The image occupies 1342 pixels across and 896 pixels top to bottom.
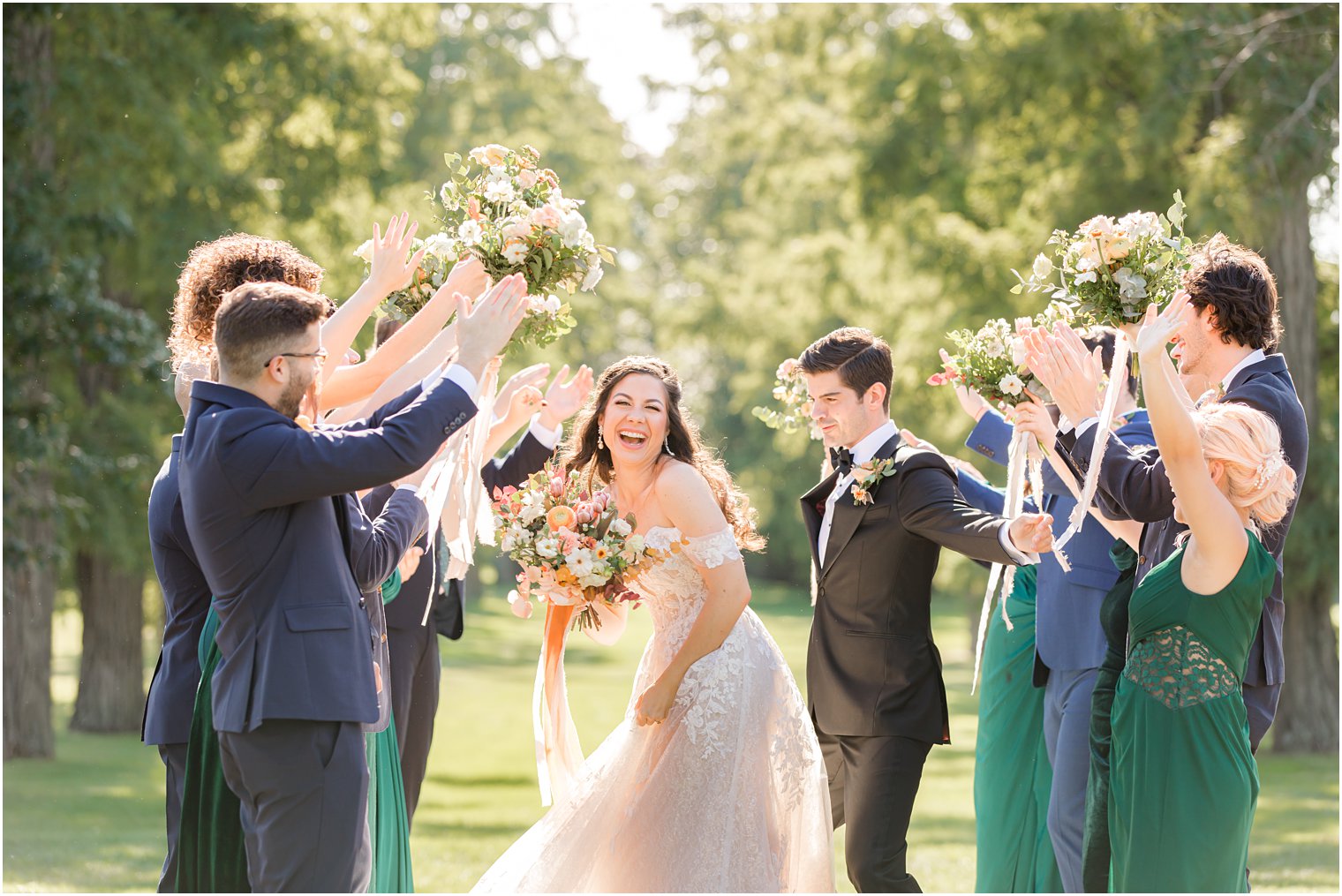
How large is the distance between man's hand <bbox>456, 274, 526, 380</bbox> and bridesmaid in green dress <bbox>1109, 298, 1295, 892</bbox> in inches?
71.6

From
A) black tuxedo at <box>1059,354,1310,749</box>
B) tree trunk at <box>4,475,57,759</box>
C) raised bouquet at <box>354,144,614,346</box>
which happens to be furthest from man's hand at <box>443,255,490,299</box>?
tree trunk at <box>4,475,57,759</box>

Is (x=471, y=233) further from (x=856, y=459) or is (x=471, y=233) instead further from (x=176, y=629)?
(x=856, y=459)

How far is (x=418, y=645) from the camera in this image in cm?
673

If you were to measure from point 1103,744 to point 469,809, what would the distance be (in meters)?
10.7

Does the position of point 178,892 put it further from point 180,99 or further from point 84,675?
point 84,675

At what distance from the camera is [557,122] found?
30.9 meters

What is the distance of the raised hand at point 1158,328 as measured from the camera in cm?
402

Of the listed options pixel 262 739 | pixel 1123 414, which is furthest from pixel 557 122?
pixel 262 739

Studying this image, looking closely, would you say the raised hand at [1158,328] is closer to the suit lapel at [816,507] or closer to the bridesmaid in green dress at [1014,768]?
the suit lapel at [816,507]

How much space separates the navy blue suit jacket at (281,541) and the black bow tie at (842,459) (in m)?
2.14

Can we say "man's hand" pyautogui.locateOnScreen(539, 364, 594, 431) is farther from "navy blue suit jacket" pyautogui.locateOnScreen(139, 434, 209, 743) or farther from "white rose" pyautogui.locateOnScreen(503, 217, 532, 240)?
"navy blue suit jacket" pyautogui.locateOnScreen(139, 434, 209, 743)

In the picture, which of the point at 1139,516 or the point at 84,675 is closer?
the point at 1139,516

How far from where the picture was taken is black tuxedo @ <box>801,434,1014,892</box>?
510 centimetres

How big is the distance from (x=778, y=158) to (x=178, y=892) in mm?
22650
